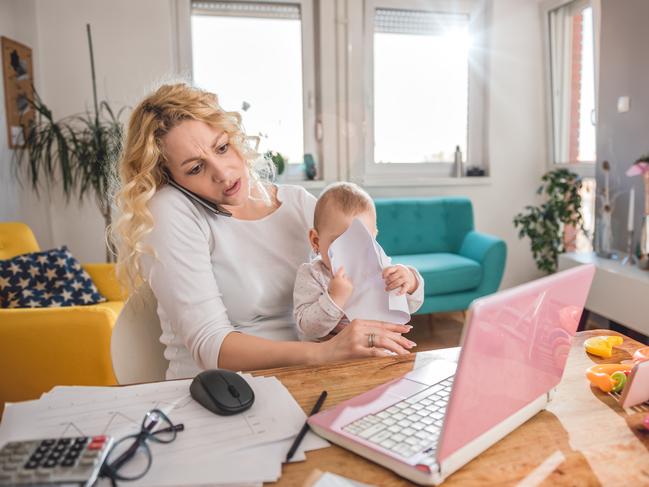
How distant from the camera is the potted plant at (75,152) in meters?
3.32

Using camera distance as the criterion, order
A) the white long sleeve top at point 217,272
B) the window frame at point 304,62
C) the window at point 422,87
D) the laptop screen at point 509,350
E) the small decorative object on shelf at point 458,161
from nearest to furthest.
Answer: the laptop screen at point 509,350 → the white long sleeve top at point 217,272 → the window frame at point 304,62 → the window at point 422,87 → the small decorative object on shelf at point 458,161

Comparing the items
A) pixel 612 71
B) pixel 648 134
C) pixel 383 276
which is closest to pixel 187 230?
pixel 383 276

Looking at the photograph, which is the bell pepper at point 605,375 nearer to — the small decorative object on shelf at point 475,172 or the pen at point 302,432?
the pen at point 302,432

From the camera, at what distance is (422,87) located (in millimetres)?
4379

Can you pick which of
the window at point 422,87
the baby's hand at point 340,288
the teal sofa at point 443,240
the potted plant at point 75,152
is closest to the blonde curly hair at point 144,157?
the baby's hand at point 340,288

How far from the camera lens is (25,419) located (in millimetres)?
738

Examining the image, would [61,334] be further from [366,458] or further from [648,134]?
[648,134]

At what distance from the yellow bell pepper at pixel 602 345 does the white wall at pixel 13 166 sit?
3.35 m

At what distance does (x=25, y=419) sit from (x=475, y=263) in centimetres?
307

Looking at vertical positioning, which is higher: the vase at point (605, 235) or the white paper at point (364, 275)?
the white paper at point (364, 275)

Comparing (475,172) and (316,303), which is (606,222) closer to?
(475,172)

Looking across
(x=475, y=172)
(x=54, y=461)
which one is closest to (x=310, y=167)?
(x=475, y=172)

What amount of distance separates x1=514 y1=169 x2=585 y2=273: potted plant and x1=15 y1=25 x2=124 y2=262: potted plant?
9.76 feet

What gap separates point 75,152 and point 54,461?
10.5ft
